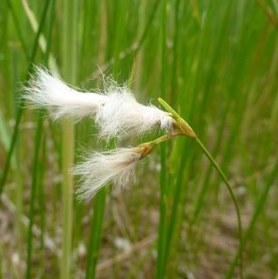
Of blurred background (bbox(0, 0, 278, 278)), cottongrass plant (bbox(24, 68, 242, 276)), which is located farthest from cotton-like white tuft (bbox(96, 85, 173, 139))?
blurred background (bbox(0, 0, 278, 278))

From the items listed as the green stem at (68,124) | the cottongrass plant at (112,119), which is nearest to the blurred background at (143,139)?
the green stem at (68,124)

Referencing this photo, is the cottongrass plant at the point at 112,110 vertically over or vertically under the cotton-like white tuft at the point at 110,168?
over

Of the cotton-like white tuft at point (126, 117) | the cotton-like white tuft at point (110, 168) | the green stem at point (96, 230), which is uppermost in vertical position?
the cotton-like white tuft at point (126, 117)

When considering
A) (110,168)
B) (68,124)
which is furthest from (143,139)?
(110,168)

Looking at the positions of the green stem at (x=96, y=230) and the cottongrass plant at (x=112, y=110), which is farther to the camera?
the green stem at (x=96, y=230)

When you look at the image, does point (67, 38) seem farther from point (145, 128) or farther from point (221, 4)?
point (221, 4)

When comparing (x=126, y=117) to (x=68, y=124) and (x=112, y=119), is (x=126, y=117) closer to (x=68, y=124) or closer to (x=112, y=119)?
(x=112, y=119)

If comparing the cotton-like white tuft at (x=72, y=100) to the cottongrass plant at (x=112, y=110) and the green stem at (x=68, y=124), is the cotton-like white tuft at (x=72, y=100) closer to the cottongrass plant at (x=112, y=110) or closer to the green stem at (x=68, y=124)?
the cottongrass plant at (x=112, y=110)
